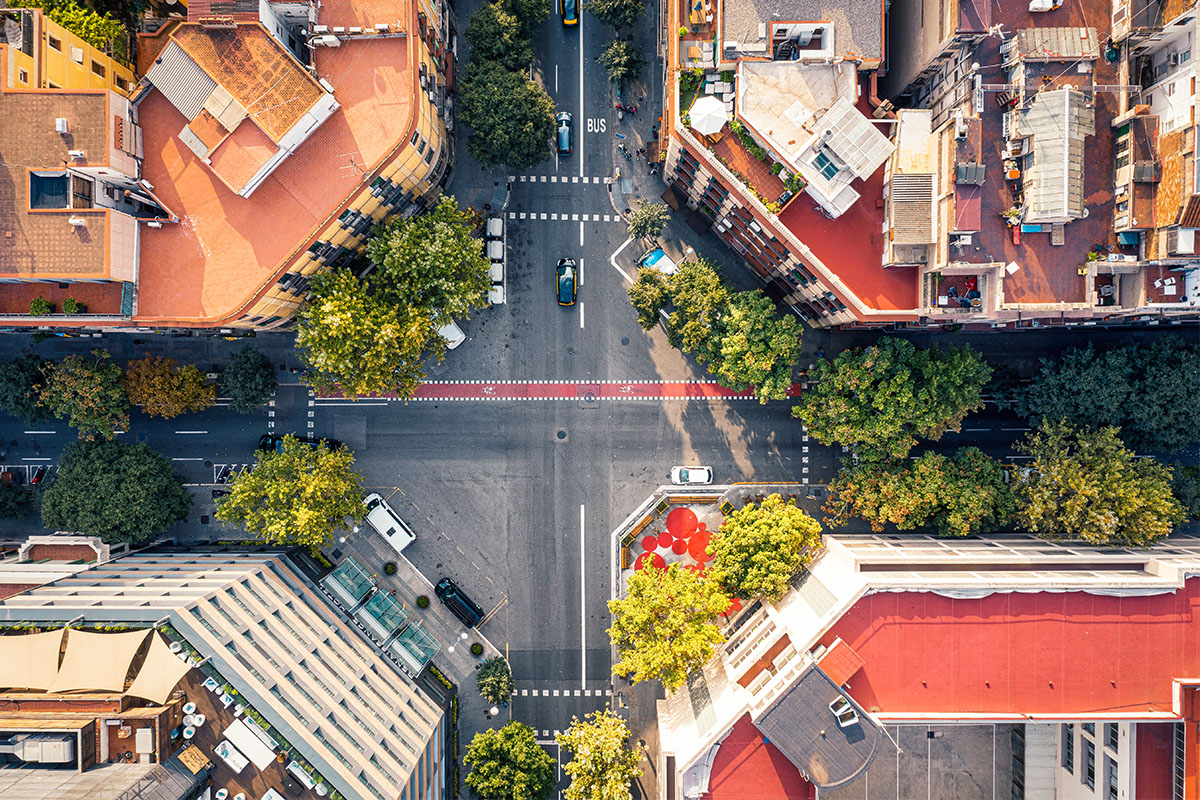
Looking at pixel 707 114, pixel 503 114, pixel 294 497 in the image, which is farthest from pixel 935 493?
pixel 294 497

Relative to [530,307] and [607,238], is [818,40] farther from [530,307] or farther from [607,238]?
[530,307]

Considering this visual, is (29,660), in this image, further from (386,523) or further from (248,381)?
(386,523)

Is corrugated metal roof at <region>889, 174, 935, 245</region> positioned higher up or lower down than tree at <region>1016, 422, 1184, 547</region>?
higher up

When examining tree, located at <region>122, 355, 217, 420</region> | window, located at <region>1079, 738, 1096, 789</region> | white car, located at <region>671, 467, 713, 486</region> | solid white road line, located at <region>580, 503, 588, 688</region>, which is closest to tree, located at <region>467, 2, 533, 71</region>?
tree, located at <region>122, 355, 217, 420</region>

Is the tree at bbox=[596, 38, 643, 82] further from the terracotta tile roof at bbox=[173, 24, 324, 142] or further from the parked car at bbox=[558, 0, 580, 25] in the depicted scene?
the terracotta tile roof at bbox=[173, 24, 324, 142]

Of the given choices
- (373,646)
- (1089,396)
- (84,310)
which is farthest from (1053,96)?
(84,310)

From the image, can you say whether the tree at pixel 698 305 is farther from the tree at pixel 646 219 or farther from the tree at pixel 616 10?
the tree at pixel 616 10

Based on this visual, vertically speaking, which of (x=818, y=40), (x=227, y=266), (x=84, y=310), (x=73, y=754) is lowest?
(x=73, y=754)
